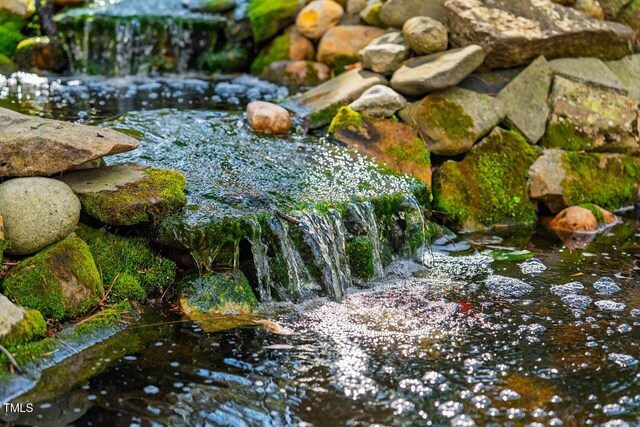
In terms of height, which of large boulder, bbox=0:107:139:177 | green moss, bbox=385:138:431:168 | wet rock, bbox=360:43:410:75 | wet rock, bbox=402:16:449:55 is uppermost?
wet rock, bbox=402:16:449:55

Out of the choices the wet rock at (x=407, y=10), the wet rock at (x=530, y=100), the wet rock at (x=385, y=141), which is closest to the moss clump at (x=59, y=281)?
the wet rock at (x=385, y=141)

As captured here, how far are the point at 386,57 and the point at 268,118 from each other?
184cm

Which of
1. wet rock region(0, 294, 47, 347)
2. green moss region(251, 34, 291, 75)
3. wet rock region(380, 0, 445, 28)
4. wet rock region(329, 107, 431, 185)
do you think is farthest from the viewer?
green moss region(251, 34, 291, 75)

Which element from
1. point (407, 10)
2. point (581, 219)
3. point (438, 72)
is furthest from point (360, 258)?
point (407, 10)

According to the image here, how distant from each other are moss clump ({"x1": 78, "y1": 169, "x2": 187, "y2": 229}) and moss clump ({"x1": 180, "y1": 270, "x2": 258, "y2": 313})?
56 centimetres

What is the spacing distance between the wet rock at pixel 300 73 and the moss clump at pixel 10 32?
392 cm

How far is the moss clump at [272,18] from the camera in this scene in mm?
11312

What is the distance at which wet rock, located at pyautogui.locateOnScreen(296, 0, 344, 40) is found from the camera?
35.6 feet

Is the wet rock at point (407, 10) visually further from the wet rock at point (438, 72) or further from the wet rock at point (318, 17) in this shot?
the wet rock at point (318, 17)

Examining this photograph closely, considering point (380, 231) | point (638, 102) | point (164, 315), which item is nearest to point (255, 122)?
point (380, 231)

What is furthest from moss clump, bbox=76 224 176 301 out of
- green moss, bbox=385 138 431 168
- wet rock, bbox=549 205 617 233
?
wet rock, bbox=549 205 617 233

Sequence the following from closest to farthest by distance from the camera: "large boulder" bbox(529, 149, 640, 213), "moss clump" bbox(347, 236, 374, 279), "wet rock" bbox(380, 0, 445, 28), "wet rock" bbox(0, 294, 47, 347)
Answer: "wet rock" bbox(0, 294, 47, 347), "moss clump" bbox(347, 236, 374, 279), "large boulder" bbox(529, 149, 640, 213), "wet rock" bbox(380, 0, 445, 28)

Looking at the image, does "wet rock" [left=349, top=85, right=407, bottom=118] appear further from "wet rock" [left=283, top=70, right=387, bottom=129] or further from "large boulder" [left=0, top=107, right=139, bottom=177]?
"large boulder" [left=0, top=107, right=139, bottom=177]

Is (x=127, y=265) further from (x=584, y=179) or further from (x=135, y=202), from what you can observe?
(x=584, y=179)
